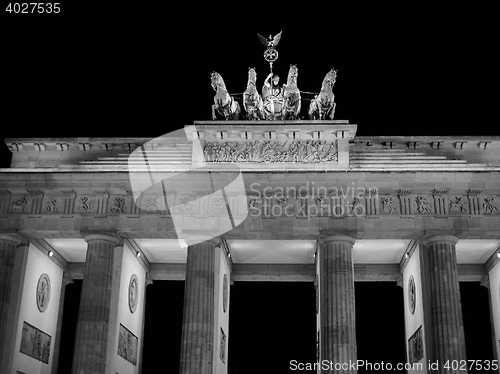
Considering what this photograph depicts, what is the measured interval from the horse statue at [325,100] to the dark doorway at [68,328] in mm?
16906

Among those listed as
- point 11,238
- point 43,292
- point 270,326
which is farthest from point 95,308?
point 270,326

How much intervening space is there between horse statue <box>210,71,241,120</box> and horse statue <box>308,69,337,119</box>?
3635 millimetres

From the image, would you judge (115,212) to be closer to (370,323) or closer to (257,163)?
(257,163)

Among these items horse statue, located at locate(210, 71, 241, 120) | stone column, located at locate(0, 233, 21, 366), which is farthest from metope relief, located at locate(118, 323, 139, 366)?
horse statue, located at locate(210, 71, 241, 120)

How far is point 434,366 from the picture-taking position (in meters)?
25.9

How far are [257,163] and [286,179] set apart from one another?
194cm

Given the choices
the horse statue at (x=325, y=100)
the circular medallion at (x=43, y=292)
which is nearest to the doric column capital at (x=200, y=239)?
the horse statue at (x=325, y=100)

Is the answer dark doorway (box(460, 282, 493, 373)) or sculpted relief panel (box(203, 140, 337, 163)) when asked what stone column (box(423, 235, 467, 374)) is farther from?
dark doorway (box(460, 282, 493, 373))

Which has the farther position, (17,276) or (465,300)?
(465,300)

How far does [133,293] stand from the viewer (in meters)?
31.8

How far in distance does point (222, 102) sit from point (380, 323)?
1738cm

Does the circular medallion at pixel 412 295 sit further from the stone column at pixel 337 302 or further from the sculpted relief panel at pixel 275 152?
the sculpted relief panel at pixel 275 152

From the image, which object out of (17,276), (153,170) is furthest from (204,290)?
(17,276)

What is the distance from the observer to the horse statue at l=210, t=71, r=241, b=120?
97.8 ft
